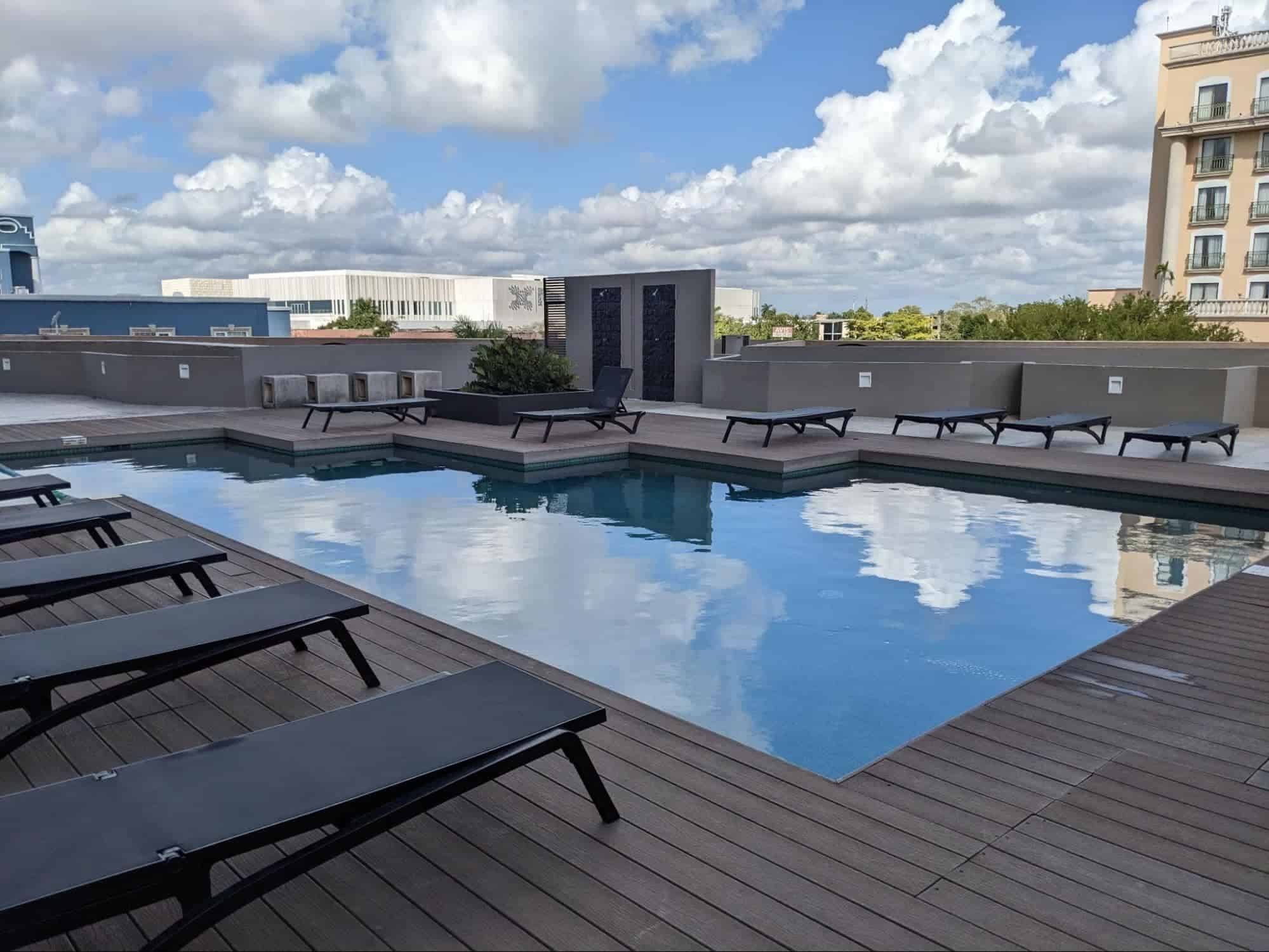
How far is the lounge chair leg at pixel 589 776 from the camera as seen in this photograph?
2338mm

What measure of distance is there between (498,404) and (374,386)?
2826 mm

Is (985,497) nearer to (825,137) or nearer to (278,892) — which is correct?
(278,892)

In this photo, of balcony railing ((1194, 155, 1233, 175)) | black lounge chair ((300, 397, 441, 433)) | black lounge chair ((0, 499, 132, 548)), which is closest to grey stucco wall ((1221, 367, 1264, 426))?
black lounge chair ((300, 397, 441, 433))

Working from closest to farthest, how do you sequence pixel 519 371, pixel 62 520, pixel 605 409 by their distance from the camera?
1. pixel 62 520
2. pixel 605 409
3. pixel 519 371

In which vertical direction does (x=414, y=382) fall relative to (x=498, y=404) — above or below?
above

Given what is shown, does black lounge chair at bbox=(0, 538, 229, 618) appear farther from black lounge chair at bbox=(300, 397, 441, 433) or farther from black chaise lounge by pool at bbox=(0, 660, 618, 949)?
black lounge chair at bbox=(300, 397, 441, 433)

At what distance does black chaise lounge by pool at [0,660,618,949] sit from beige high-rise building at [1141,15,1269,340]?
3836cm

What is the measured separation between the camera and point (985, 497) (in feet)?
26.8

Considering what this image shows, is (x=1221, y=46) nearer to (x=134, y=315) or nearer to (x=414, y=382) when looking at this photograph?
(x=414, y=382)

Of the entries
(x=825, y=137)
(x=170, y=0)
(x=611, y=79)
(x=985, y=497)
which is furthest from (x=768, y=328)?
(x=985, y=497)

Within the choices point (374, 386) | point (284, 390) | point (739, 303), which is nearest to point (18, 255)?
point (284, 390)

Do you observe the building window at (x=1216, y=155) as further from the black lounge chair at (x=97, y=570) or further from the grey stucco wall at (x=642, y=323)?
the black lounge chair at (x=97, y=570)

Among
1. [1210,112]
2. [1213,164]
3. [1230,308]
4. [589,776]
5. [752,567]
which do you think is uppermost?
[1210,112]

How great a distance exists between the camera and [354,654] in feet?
10.7
